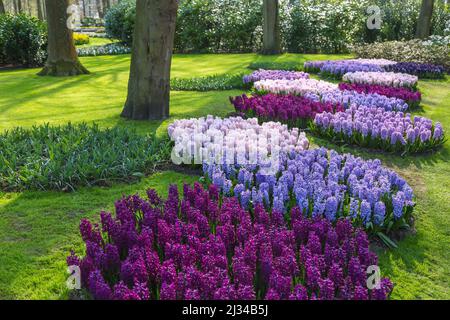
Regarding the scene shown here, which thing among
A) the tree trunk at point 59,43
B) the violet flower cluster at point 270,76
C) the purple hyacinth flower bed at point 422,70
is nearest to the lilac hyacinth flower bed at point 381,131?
the violet flower cluster at point 270,76

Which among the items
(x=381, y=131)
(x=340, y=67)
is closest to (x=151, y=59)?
(x=381, y=131)

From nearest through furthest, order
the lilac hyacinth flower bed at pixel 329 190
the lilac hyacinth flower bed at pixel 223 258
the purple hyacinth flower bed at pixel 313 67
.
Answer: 1. the lilac hyacinth flower bed at pixel 223 258
2. the lilac hyacinth flower bed at pixel 329 190
3. the purple hyacinth flower bed at pixel 313 67

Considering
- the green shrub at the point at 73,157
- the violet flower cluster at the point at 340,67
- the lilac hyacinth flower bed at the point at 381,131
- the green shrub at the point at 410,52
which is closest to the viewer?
the green shrub at the point at 73,157

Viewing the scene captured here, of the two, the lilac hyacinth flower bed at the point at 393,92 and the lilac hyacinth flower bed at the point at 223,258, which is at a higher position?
the lilac hyacinth flower bed at the point at 393,92

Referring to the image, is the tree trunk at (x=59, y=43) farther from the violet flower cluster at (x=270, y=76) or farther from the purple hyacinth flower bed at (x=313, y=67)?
the purple hyacinth flower bed at (x=313, y=67)

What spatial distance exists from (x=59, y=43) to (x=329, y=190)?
11.7 meters

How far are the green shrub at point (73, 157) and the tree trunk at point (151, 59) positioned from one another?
155 centimetres

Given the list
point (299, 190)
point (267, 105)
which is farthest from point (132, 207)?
point (267, 105)

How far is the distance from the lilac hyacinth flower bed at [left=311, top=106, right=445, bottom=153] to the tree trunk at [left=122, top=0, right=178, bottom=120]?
2.92m

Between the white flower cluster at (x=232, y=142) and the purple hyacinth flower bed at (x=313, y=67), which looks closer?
the white flower cluster at (x=232, y=142)

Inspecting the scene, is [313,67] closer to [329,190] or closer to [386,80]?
[386,80]

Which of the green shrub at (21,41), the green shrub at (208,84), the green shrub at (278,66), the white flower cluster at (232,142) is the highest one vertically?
the green shrub at (21,41)

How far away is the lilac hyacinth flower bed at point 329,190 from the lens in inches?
179

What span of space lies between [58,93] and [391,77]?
8525 millimetres
